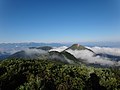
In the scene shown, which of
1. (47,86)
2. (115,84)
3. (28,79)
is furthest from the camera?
(115,84)

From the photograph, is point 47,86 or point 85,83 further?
point 85,83

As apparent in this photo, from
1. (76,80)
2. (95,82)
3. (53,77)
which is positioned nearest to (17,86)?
(53,77)

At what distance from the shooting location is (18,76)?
7067 inches

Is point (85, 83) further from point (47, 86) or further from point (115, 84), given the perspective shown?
point (47, 86)

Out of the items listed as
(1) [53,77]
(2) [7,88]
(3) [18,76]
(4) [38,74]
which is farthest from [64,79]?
(2) [7,88]

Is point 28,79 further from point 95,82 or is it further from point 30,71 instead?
point 95,82

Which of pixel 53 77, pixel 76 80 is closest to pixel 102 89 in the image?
pixel 76 80

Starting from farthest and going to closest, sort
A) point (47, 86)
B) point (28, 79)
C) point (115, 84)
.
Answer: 1. point (115, 84)
2. point (28, 79)
3. point (47, 86)

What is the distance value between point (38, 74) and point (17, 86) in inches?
1113

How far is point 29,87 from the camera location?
16012 cm

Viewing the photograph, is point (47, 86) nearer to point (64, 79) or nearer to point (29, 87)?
point (29, 87)

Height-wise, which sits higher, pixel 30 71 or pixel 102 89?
pixel 30 71

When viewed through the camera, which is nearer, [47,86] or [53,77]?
[47,86]

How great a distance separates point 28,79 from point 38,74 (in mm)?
15544
